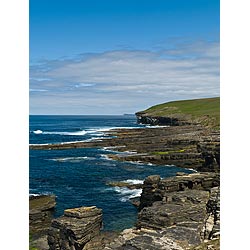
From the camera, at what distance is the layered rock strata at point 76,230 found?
16.1 meters

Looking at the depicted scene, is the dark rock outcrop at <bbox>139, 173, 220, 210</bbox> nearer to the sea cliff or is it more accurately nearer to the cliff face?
the sea cliff

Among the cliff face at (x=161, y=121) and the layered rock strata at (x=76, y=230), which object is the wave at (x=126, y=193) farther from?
the cliff face at (x=161, y=121)

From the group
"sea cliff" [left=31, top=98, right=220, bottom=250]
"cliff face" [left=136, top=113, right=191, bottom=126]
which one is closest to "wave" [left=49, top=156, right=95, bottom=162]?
"sea cliff" [left=31, top=98, right=220, bottom=250]

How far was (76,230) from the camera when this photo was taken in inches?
Result: 626

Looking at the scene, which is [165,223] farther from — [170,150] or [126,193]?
[170,150]

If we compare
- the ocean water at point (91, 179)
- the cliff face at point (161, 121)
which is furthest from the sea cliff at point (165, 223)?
the cliff face at point (161, 121)

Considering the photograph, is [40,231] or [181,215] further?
[40,231]

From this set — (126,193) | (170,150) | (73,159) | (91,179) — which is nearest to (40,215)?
(126,193)

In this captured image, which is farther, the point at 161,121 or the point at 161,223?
the point at 161,121

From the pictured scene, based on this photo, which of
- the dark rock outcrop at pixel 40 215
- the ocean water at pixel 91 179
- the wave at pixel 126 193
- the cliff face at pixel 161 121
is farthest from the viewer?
the cliff face at pixel 161 121
